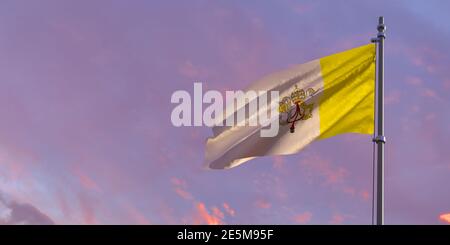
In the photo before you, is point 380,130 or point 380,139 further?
point 380,130

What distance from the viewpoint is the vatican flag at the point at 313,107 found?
20344 mm

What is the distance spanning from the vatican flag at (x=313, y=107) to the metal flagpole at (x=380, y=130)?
0.48 metres

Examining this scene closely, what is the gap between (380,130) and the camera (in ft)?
63.8

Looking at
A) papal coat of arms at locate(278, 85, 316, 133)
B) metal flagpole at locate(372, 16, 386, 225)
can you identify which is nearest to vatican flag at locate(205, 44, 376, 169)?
papal coat of arms at locate(278, 85, 316, 133)

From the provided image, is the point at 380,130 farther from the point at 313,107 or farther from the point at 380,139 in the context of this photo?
the point at 313,107

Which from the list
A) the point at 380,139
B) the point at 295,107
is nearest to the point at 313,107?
the point at 295,107

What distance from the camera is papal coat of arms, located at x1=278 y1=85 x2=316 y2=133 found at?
20531mm

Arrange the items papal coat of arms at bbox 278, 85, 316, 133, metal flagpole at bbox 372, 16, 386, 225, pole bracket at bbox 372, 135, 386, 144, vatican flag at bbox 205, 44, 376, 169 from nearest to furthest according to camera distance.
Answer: metal flagpole at bbox 372, 16, 386, 225, pole bracket at bbox 372, 135, 386, 144, vatican flag at bbox 205, 44, 376, 169, papal coat of arms at bbox 278, 85, 316, 133

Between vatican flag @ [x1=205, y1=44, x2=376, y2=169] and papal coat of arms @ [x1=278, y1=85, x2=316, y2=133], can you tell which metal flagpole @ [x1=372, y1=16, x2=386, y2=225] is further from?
papal coat of arms @ [x1=278, y1=85, x2=316, y2=133]

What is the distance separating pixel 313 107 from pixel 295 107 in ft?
1.51
